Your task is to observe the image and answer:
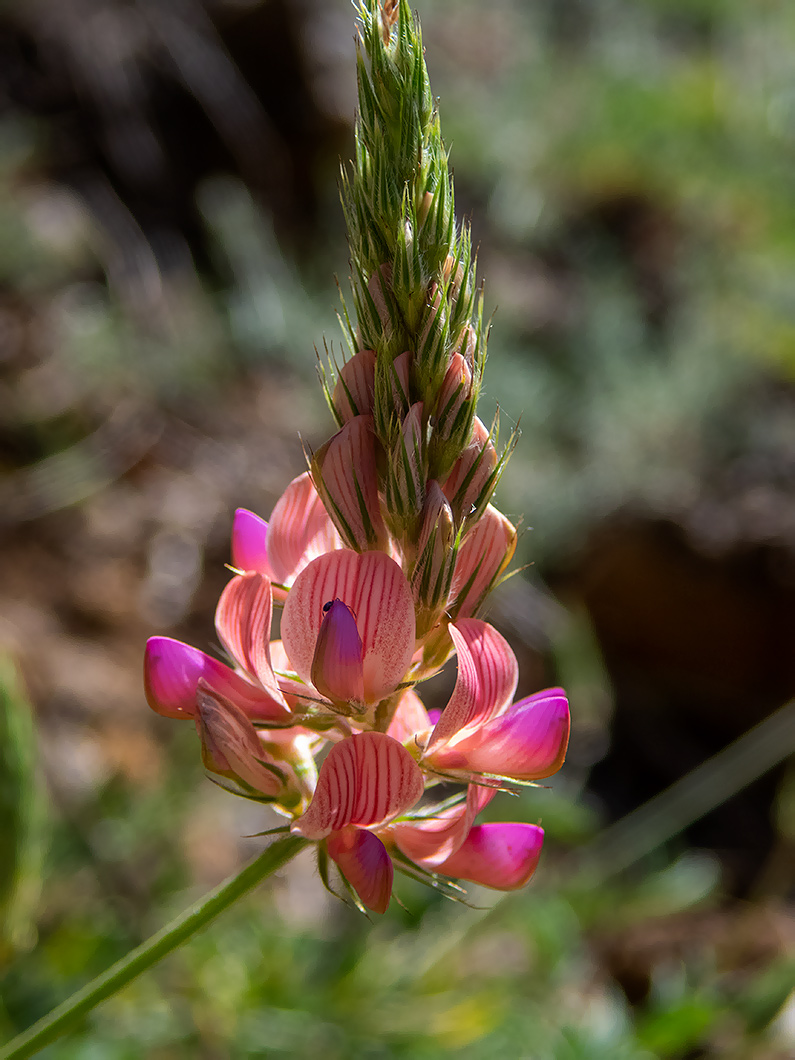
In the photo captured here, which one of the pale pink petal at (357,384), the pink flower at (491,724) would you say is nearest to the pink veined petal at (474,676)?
the pink flower at (491,724)

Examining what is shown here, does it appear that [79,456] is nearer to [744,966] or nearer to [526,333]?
[526,333]

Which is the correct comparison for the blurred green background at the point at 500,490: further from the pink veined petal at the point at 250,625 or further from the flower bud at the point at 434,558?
the flower bud at the point at 434,558

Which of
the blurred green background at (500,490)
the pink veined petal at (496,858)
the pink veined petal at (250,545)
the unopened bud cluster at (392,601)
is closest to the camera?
the unopened bud cluster at (392,601)

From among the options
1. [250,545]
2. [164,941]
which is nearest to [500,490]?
[250,545]

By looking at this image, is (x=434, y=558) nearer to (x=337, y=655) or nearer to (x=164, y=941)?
(x=337, y=655)

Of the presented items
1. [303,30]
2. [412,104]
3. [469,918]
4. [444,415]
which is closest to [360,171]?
[412,104]

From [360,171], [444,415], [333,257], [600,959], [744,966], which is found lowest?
[600,959]

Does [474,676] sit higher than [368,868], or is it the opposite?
[474,676]
